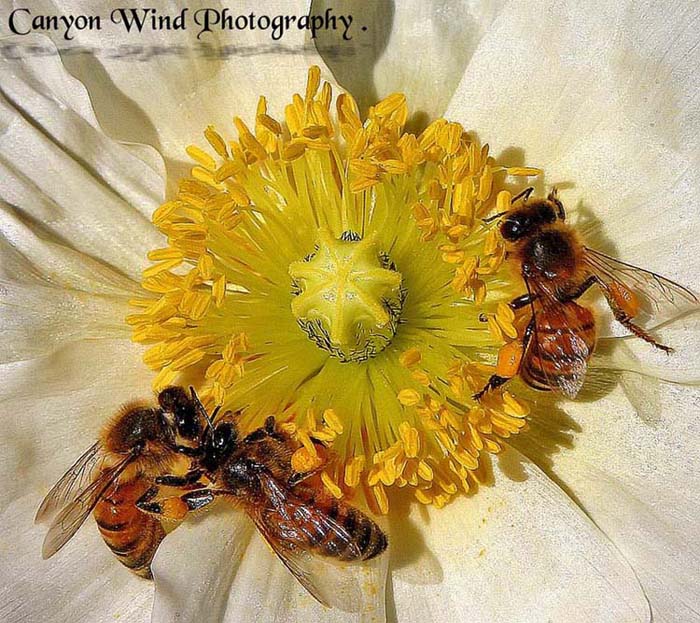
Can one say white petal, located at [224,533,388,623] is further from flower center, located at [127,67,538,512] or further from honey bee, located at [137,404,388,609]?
flower center, located at [127,67,538,512]

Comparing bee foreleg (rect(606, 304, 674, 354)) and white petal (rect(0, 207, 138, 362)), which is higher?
bee foreleg (rect(606, 304, 674, 354))

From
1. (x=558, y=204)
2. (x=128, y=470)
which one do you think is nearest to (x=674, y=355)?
(x=558, y=204)

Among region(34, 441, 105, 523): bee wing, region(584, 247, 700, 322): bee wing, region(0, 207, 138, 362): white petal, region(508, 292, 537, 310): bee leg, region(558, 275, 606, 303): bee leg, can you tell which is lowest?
region(34, 441, 105, 523): bee wing

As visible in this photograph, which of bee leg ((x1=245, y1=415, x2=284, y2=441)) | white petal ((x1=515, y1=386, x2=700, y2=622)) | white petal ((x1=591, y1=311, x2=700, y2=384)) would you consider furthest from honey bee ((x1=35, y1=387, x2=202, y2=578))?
white petal ((x1=591, y1=311, x2=700, y2=384))

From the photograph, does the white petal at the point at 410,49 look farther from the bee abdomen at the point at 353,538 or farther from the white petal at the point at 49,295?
the bee abdomen at the point at 353,538

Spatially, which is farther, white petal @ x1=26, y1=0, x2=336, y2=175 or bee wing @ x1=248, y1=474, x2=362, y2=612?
white petal @ x1=26, y1=0, x2=336, y2=175

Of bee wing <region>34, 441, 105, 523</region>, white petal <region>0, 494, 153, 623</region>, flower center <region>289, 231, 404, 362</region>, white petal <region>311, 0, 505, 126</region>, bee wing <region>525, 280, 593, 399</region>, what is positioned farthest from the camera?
white petal <region>311, 0, 505, 126</region>

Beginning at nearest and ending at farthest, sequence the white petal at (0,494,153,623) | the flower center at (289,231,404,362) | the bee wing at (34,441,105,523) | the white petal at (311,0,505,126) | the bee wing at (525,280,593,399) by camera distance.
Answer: the bee wing at (525,280,593,399)
the bee wing at (34,441,105,523)
the white petal at (0,494,153,623)
the flower center at (289,231,404,362)
the white petal at (311,0,505,126)
